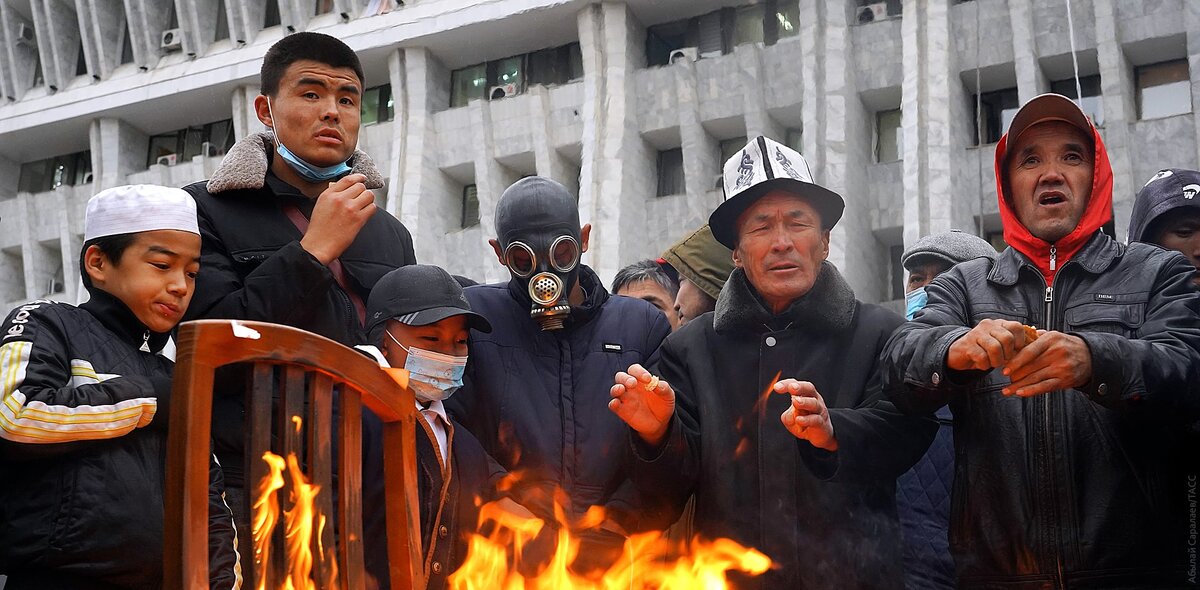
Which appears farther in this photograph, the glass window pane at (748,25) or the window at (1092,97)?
the glass window pane at (748,25)

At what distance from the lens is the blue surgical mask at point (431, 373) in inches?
159

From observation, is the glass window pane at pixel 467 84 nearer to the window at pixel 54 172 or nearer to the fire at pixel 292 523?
the window at pixel 54 172

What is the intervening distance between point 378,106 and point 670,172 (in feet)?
22.7

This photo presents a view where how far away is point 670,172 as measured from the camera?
23.4 m

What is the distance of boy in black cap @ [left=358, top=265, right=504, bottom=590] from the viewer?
3.73 metres

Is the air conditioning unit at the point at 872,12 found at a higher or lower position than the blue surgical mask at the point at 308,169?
higher

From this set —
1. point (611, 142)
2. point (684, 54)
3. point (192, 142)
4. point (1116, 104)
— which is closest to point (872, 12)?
point (684, 54)

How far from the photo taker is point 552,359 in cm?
442

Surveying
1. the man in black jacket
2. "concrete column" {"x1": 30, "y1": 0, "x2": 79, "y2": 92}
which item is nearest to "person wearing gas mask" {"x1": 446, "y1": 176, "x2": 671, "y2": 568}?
the man in black jacket

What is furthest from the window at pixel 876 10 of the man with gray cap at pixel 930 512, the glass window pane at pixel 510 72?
the man with gray cap at pixel 930 512

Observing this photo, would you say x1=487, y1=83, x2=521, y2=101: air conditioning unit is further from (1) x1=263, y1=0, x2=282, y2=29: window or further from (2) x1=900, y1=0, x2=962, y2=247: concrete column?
(2) x1=900, y1=0, x2=962, y2=247: concrete column

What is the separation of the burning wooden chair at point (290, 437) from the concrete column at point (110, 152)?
89.8 ft

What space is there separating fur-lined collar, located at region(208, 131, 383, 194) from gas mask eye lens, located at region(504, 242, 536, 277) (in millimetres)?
605

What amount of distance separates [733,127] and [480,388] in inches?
735
